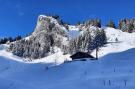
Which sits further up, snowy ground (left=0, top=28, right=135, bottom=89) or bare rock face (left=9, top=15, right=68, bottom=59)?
bare rock face (left=9, top=15, right=68, bottom=59)

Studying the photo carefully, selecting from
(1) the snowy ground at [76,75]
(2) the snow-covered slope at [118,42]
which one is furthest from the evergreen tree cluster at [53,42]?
(1) the snowy ground at [76,75]

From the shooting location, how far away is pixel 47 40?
7200 inches

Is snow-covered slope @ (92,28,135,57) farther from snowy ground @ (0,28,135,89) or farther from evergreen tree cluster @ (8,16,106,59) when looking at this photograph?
snowy ground @ (0,28,135,89)

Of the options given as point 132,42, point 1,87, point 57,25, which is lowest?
point 1,87

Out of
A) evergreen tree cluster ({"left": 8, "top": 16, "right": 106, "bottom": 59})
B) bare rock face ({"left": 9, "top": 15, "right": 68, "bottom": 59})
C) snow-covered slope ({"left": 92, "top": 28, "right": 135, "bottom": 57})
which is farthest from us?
Result: bare rock face ({"left": 9, "top": 15, "right": 68, "bottom": 59})

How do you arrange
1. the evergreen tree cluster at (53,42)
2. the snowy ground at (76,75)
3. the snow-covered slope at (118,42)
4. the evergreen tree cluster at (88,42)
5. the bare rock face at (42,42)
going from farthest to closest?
the bare rock face at (42,42) → the evergreen tree cluster at (53,42) → the evergreen tree cluster at (88,42) → the snow-covered slope at (118,42) → the snowy ground at (76,75)

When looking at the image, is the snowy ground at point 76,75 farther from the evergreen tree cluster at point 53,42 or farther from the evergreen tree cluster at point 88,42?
the evergreen tree cluster at point 53,42

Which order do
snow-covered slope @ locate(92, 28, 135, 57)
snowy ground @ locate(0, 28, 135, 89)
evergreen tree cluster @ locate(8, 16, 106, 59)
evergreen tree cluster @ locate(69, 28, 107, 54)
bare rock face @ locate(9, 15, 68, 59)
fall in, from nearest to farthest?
1. snowy ground @ locate(0, 28, 135, 89)
2. snow-covered slope @ locate(92, 28, 135, 57)
3. evergreen tree cluster @ locate(69, 28, 107, 54)
4. evergreen tree cluster @ locate(8, 16, 106, 59)
5. bare rock face @ locate(9, 15, 68, 59)

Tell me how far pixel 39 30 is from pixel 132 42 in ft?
181

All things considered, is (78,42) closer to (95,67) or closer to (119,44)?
(119,44)

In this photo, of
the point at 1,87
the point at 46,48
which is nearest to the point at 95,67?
the point at 1,87

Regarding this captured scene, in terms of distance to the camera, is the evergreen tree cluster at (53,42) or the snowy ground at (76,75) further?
the evergreen tree cluster at (53,42)

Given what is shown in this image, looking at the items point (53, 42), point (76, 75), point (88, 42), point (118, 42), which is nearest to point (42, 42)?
point (53, 42)

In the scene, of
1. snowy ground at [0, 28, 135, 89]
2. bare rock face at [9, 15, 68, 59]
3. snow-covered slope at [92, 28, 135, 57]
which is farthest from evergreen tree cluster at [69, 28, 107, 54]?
snowy ground at [0, 28, 135, 89]
